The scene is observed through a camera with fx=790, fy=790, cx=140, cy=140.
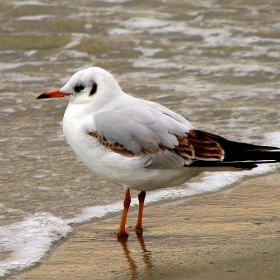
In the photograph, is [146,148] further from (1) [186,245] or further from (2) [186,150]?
(1) [186,245]

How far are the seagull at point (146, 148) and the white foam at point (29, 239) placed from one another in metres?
0.42

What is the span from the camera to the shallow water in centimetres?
534

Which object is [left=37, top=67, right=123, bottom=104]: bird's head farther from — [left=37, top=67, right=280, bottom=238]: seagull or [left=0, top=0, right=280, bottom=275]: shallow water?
[left=0, top=0, right=280, bottom=275]: shallow water

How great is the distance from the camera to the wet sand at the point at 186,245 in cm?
407

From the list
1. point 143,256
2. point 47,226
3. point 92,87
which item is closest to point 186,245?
point 143,256

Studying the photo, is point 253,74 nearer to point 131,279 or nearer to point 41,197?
point 41,197

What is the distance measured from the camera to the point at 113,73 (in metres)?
9.37

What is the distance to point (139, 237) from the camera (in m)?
4.70

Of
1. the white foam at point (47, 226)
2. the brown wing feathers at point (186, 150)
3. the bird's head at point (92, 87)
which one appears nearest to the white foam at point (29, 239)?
the white foam at point (47, 226)

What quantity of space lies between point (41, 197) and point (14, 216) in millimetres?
410

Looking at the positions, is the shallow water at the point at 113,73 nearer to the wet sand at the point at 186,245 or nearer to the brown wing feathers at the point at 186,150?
the wet sand at the point at 186,245

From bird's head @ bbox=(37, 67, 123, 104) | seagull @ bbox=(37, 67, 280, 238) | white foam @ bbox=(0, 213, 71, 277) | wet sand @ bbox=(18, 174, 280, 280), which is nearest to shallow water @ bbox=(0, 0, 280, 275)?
white foam @ bbox=(0, 213, 71, 277)

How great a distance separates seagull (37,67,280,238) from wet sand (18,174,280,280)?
9.8 inches

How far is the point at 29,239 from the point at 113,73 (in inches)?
194
